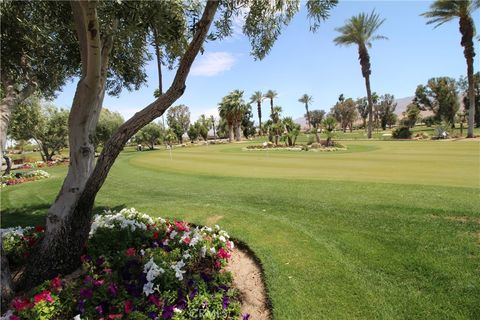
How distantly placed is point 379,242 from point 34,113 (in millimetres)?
32583

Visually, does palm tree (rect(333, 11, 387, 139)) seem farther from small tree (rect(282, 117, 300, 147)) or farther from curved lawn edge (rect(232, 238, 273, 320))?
curved lawn edge (rect(232, 238, 273, 320))

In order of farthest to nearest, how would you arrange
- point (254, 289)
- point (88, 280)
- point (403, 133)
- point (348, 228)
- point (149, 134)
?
1. point (149, 134)
2. point (403, 133)
3. point (348, 228)
4. point (254, 289)
5. point (88, 280)

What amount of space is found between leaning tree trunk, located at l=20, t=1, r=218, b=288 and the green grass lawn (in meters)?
3.30

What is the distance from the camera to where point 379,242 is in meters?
6.24

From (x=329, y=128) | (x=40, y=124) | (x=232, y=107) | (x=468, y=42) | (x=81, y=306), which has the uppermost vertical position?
(x=468, y=42)

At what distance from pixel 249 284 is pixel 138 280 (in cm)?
182

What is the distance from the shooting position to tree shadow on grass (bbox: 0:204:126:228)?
358 inches

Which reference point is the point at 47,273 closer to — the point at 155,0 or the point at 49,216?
the point at 49,216

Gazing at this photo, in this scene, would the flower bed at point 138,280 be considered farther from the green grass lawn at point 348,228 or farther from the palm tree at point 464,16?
the palm tree at point 464,16

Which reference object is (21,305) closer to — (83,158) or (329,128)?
(83,158)

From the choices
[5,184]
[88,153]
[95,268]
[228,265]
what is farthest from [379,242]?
[5,184]

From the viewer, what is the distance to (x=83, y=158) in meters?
5.38

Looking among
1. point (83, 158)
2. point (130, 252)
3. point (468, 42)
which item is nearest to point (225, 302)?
point (130, 252)

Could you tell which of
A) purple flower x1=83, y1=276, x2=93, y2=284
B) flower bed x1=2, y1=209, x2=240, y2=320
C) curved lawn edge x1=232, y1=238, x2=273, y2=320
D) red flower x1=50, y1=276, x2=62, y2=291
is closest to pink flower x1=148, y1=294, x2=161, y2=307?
flower bed x1=2, y1=209, x2=240, y2=320
